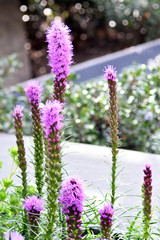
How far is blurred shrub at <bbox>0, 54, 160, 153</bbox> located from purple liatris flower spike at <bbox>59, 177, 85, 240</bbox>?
2.18 metres

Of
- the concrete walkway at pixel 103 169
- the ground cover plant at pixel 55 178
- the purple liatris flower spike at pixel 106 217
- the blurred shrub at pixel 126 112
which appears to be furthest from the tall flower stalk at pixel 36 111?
the blurred shrub at pixel 126 112

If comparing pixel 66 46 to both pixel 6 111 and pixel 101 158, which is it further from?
pixel 6 111

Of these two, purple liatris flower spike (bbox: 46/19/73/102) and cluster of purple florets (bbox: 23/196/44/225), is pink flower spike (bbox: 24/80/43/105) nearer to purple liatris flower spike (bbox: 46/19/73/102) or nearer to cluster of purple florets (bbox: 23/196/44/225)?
purple liatris flower spike (bbox: 46/19/73/102)

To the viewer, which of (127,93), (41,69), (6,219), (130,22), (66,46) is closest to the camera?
(66,46)

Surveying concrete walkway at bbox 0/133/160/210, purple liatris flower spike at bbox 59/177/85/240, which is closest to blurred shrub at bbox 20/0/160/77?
concrete walkway at bbox 0/133/160/210

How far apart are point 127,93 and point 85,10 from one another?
21.7ft

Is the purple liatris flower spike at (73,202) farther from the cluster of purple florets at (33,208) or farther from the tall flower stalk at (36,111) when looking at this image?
the tall flower stalk at (36,111)

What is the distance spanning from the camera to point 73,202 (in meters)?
0.94

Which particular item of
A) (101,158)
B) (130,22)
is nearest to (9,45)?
(130,22)

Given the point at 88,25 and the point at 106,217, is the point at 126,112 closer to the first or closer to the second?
the point at 106,217

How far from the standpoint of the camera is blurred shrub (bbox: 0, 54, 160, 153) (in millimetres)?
3332

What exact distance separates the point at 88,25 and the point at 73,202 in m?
9.38

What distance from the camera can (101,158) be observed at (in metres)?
2.53

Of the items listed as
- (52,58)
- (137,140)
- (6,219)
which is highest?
(137,140)
